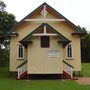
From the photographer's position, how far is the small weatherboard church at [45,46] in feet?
98.2

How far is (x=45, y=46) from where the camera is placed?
30344 millimetres

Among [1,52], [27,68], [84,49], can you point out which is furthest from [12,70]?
[84,49]

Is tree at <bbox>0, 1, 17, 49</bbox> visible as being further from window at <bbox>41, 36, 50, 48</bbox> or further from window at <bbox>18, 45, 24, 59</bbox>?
window at <bbox>41, 36, 50, 48</bbox>

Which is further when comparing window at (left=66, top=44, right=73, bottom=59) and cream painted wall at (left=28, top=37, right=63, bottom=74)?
window at (left=66, top=44, right=73, bottom=59)

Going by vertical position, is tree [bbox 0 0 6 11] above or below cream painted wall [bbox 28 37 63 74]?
above

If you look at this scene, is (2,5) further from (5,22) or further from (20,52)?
(20,52)

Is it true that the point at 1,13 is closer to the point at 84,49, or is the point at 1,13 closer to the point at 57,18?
the point at 57,18

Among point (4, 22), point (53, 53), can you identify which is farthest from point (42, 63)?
point (4, 22)

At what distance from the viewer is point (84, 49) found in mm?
63375

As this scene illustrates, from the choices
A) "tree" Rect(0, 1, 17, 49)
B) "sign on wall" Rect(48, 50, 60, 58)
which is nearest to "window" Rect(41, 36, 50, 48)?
"sign on wall" Rect(48, 50, 60, 58)

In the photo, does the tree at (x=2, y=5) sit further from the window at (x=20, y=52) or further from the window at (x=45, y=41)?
the window at (x=45, y=41)

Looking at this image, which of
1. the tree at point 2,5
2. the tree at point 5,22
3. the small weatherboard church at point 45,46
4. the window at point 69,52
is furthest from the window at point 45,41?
the tree at point 2,5

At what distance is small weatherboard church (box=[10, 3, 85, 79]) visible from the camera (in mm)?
29938

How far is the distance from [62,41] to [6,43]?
20.5 m
